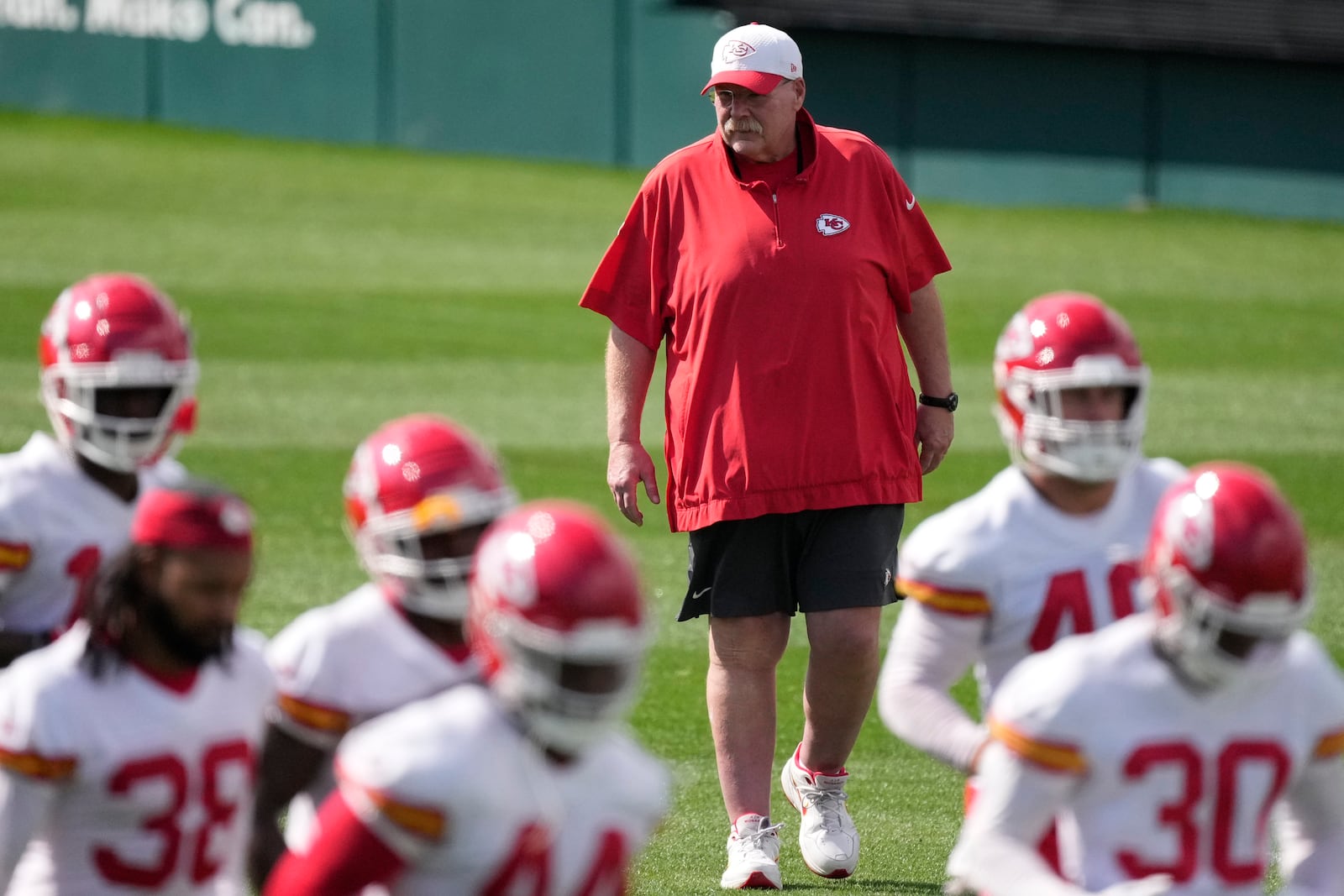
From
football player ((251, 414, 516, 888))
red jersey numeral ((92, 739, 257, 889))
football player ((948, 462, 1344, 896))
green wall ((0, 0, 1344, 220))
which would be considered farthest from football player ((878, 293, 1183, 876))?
green wall ((0, 0, 1344, 220))

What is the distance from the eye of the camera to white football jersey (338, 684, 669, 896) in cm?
273

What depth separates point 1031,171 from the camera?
96.2 feet

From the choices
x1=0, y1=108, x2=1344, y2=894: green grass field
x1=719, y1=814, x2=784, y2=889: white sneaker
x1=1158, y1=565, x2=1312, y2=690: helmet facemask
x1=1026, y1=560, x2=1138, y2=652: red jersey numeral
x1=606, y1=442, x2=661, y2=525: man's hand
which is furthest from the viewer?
x1=0, y1=108, x2=1344, y2=894: green grass field

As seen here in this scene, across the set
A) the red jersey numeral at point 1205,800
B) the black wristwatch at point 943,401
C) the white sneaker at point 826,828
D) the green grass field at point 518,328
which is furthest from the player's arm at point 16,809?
the black wristwatch at point 943,401

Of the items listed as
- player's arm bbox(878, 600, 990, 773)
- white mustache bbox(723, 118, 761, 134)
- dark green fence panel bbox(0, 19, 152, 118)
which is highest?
dark green fence panel bbox(0, 19, 152, 118)

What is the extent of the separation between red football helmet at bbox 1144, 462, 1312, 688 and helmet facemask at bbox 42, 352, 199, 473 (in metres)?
2.02

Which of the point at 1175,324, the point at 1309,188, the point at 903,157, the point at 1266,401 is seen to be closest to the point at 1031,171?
the point at 903,157

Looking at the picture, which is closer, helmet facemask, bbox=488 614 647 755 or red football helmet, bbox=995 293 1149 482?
helmet facemask, bbox=488 614 647 755

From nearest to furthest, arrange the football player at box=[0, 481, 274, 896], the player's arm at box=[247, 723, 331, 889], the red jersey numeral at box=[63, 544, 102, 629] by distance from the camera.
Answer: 1. the football player at box=[0, 481, 274, 896]
2. the player's arm at box=[247, 723, 331, 889]
3. the red jersey numeral at box=[63, 544, 102, 629]

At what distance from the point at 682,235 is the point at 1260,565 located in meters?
2.94

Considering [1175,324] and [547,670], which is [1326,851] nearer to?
[547,670]

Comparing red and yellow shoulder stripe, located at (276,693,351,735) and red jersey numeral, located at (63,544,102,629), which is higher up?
red jersey numeral, located at (63,544,102,629)

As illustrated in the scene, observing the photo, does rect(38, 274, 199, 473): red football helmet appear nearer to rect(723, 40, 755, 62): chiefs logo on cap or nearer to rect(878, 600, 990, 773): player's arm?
rect(878, 600, 990, 773): player's arm

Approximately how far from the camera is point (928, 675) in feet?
12.9
